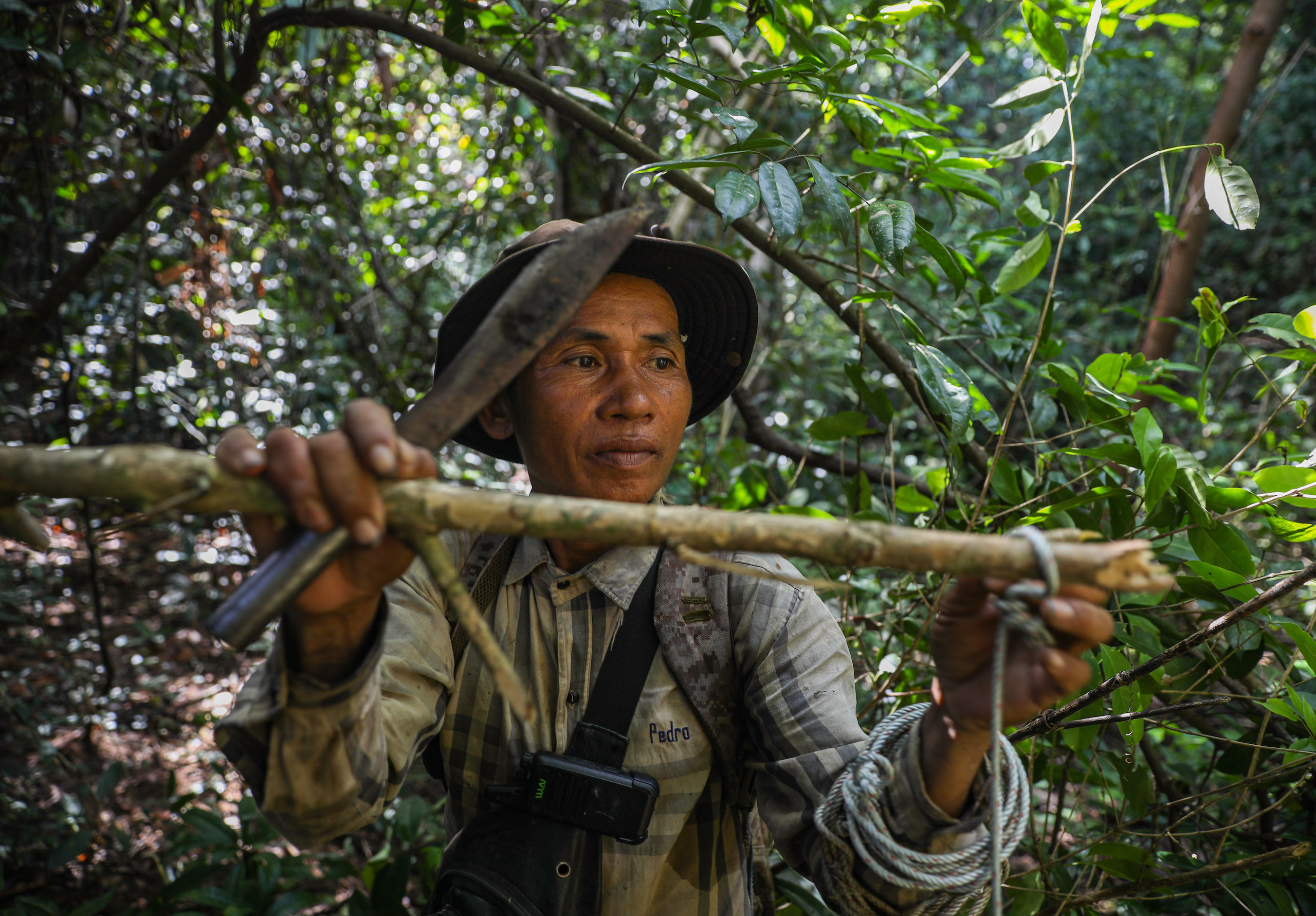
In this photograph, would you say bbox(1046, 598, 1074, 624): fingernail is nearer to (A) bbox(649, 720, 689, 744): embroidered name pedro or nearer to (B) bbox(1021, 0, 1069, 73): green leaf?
(A) bbox(649, 720, 689, 744): embroidered name pedro

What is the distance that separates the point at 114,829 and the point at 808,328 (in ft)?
15.1

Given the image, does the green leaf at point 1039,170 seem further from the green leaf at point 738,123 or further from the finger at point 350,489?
the finger at point 350,489

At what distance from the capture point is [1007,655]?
1152 millimetres

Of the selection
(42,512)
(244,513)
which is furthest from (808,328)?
(244,513)

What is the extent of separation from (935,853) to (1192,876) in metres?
1.05

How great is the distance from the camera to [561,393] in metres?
1.74

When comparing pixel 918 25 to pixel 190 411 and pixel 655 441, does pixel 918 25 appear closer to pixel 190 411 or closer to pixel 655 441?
pixel 655 441

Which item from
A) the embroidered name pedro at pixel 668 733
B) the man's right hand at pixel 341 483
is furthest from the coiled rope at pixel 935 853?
the man's right hand at pixel 341 483

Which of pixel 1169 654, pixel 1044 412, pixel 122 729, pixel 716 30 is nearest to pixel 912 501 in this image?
pixel 1044 412


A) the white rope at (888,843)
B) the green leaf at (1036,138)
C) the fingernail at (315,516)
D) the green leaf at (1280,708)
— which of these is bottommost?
the white rope at (888,843)

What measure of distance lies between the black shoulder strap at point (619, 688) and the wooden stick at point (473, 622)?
64 cm

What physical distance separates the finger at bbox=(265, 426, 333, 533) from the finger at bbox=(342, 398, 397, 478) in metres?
0.06

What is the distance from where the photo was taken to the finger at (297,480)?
0.99 meters

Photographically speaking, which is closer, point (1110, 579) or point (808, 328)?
point (1110, 579)
